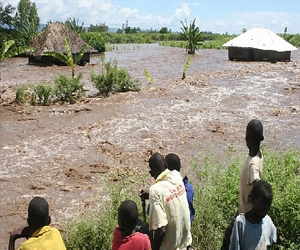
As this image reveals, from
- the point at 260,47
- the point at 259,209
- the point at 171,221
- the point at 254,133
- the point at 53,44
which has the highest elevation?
the point at 53,44

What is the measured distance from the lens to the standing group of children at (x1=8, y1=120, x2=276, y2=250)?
288cm

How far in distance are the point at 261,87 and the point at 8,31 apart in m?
22.9

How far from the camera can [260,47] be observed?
1073 inches

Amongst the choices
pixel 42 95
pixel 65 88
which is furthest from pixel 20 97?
pixel 65 88

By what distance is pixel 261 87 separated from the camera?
1819cm

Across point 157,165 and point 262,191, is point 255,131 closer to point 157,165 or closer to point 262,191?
point 262,191

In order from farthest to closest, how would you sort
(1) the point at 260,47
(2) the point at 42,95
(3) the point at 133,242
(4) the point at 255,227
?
1. (1) the point at 260,47
2. (2) the point at 42,95
3. (4) the point at 255,227
4. (3) the point at 133,242

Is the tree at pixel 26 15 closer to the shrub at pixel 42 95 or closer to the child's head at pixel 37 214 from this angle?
the shrub at pixel 42 95

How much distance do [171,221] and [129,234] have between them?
49 centimetres

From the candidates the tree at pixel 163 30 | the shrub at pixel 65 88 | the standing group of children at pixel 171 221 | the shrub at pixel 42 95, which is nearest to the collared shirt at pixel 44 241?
the standing group of children at pixel 171 221

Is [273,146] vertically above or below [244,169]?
below

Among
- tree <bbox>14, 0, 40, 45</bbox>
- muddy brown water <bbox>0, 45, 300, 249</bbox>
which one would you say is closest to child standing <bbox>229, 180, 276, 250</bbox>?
muddy brown water <bbox>0, 45, 300, 249</bbox>

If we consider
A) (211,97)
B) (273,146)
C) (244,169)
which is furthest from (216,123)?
(244,169)

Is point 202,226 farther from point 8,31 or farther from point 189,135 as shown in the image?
point 8,31
